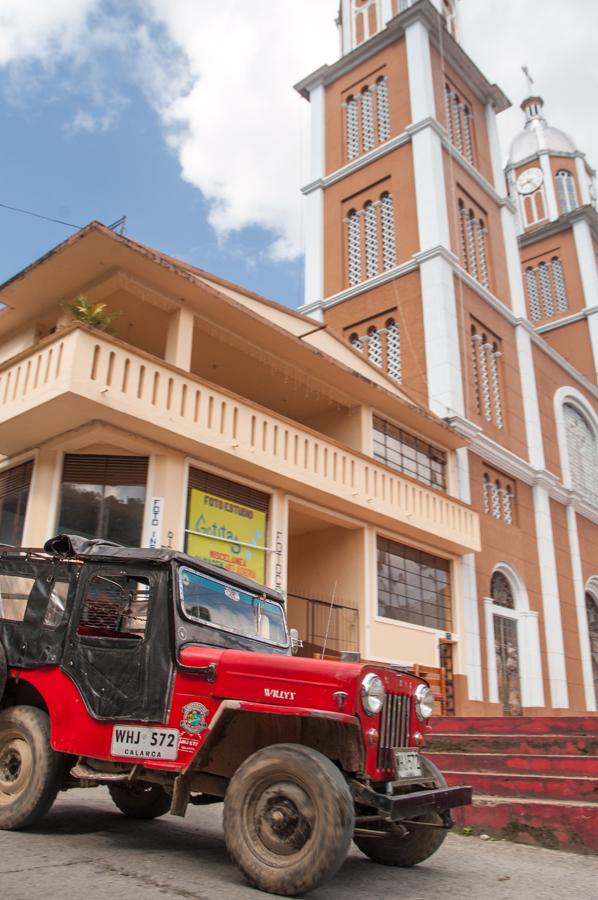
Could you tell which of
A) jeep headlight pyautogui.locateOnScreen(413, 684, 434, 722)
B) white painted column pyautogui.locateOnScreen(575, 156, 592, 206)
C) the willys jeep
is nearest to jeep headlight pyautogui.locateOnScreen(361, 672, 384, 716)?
the willys jeep

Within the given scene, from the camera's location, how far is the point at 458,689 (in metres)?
17.5

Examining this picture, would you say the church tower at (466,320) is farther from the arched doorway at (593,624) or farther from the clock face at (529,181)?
the clock face at (529,181)

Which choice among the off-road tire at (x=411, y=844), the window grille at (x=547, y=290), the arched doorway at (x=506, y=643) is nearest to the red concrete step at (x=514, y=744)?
the off-road tire at (x=411, y=844)

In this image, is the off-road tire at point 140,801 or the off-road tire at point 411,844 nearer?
the off-road tire at point 411,844

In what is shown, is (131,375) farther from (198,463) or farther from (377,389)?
(377,389)

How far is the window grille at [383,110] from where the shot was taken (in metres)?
25.2

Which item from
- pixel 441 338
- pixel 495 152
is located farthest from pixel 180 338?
pixel 495 152

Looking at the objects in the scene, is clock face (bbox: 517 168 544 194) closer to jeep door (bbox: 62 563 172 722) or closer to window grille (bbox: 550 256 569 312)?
window grille (bbox: 550 256 569 312)

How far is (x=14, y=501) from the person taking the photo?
12367 mm

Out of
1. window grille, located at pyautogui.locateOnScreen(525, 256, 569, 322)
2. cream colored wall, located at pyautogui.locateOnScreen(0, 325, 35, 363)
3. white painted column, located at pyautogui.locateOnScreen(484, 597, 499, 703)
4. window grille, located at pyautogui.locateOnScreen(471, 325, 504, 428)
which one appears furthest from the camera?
window grille, located at pyautogui.locateOnScreen(525, 256, 569, 322)

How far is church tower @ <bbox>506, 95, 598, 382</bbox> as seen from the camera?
106 ft

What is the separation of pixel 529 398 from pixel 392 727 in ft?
67.3

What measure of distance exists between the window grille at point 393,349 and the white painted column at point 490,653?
22.5 ft

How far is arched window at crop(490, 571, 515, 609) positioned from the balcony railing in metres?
5.39
